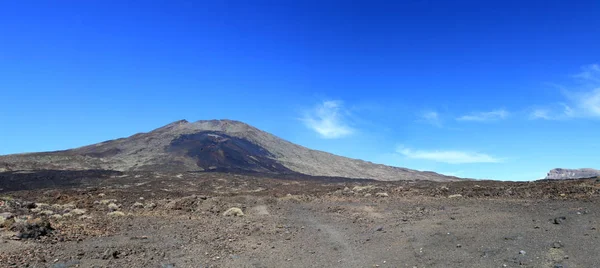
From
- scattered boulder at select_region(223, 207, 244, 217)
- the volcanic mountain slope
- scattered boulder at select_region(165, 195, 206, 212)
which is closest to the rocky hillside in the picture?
the volcanic mountain slope

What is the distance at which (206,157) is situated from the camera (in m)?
101

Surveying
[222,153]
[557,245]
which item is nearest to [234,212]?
[557,245]

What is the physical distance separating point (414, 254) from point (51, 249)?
9.37 metres

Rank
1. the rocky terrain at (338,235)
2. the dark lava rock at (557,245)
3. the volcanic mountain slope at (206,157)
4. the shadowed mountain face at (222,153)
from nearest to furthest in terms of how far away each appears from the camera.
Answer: the rocky terrain at (338,235), the dark lava rock at (557,245), the volcanic mountain slope at (206,157), the shadowed mountain face at (222,153)

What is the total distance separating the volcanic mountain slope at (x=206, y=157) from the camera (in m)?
84.5

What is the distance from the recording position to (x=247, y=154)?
11494 centimetres

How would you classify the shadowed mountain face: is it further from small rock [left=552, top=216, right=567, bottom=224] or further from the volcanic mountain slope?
small rock [left=552, top=216, right=567, bottom=224]

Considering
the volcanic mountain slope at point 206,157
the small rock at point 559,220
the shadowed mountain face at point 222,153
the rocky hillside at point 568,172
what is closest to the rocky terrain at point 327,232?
the small rock at point 559,220

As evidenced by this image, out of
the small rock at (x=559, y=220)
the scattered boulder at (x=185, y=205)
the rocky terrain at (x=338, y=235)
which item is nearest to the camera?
the rocky terrain at (x=338, y=235)

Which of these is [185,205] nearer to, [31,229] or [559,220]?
[31,229]

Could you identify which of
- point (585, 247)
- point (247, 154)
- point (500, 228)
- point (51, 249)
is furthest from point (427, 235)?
point (247, 154)

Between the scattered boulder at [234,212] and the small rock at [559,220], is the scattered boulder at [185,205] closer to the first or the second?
the scattered boulder at [234,212]

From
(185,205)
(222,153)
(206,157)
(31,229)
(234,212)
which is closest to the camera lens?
(31,229)

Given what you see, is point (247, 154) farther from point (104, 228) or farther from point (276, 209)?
point (104, 228)
